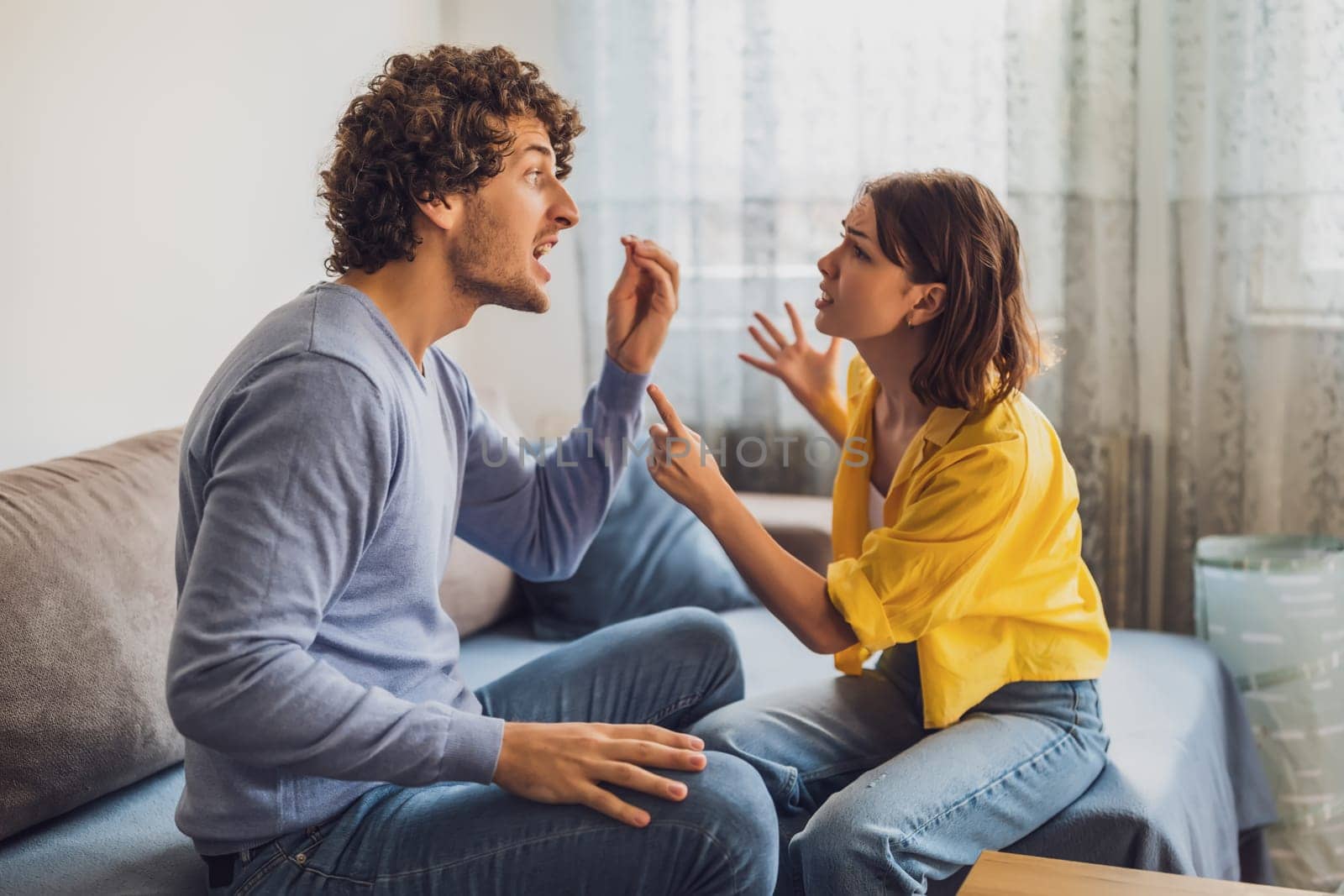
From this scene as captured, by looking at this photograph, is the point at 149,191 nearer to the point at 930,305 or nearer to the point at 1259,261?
→ the point at 930,305

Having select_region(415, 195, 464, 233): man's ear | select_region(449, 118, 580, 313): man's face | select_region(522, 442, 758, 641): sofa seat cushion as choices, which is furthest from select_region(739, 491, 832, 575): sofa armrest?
select_region(415, 195, 464, 233): man's ear

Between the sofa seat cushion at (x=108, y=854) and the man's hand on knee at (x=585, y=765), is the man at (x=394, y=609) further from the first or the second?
the sofa seat cushion at (x=108, y=854)

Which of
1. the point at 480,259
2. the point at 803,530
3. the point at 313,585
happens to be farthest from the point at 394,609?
the point at 803,530

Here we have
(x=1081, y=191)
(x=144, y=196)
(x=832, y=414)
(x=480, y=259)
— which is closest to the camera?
(x=480, y=259)

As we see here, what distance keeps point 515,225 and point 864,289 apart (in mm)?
446

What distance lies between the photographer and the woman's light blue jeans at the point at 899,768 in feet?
4.42

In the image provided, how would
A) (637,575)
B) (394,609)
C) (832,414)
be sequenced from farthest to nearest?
(637,575)
(832,414)
(394,609)

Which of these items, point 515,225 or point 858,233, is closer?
point 515,225

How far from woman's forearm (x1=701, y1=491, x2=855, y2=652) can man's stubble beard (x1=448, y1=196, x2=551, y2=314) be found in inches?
13.8

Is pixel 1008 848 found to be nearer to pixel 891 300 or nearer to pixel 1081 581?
pixel 1081 581

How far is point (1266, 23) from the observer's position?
91.2 inches

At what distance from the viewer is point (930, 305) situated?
1570 mm

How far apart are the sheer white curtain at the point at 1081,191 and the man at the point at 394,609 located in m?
1.28

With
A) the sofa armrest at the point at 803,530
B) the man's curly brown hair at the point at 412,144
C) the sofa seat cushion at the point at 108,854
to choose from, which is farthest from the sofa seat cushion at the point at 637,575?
the man's curly brown hair at the point at 412,144
